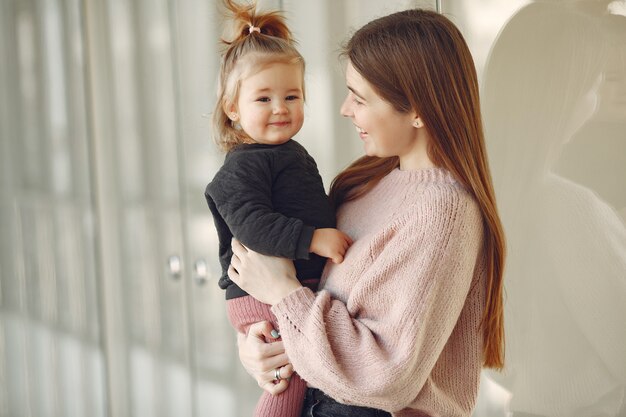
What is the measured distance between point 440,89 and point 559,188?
2.43ft

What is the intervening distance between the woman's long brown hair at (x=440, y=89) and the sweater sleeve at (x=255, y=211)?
0.29 m

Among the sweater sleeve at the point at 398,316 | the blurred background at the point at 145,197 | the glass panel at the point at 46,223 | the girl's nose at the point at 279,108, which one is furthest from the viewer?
the glass panel at the point at 46,223

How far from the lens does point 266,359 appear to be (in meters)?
1.64

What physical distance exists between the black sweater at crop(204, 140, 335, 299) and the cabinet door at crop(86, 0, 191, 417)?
4.60 feet

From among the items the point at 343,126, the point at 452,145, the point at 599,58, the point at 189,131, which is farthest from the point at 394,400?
the point at 189,131

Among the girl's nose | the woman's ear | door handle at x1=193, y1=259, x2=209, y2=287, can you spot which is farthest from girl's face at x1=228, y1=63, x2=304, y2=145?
door handle at x1=193, y1=259, x2=209, y2=287

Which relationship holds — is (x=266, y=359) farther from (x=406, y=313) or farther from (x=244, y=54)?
(x=244, y=54)

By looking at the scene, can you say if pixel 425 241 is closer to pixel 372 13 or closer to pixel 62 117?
pixel 372 13

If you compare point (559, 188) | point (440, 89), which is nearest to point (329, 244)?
point (440, 89)

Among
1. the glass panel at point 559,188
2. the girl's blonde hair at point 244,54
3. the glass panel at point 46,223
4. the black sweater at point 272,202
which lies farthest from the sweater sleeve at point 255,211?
the glass panel at point 46,223

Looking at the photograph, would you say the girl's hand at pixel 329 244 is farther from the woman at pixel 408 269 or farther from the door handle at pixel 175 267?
the door handle at pixel 175 267

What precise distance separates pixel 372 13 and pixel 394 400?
1.33 meters

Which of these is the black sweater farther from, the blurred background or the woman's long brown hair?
the blurred background

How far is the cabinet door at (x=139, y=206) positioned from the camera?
3086 millimetres
